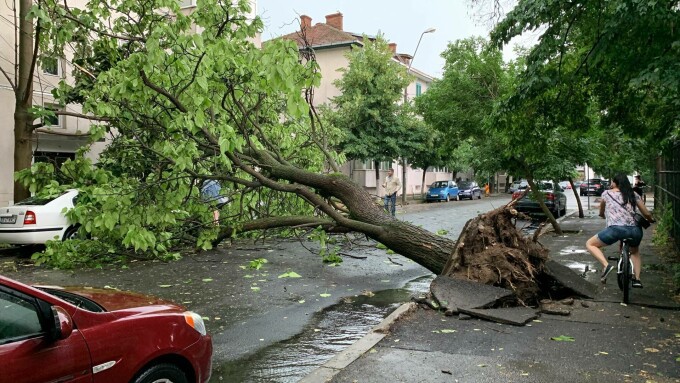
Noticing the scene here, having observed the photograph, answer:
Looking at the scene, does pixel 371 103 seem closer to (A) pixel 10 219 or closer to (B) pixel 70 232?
(B) pixel 70 232

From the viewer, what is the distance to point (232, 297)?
7832mm

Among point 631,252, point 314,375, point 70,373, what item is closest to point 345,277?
point 631,252

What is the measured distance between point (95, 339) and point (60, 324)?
→ 24 centimetres

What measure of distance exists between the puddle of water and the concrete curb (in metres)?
0.27

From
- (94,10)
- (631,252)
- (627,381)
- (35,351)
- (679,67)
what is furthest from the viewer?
(94,10)

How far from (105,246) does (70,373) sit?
7.46 metres

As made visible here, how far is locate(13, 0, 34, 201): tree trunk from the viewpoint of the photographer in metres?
12.9

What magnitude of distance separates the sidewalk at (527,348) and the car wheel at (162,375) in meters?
1.27

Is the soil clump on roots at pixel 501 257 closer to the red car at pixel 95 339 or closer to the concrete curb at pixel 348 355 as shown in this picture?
the concrete curb at pixel 348 355

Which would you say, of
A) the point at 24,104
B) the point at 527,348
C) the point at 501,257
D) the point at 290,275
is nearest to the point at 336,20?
the point at 24,104

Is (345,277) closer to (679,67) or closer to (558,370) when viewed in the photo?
(558,370)

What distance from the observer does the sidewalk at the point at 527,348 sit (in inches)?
174

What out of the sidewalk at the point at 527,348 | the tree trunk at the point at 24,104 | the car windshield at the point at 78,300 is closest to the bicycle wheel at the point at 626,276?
the sidewalk at the point at 527,348

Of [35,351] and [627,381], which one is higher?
[35,351]
